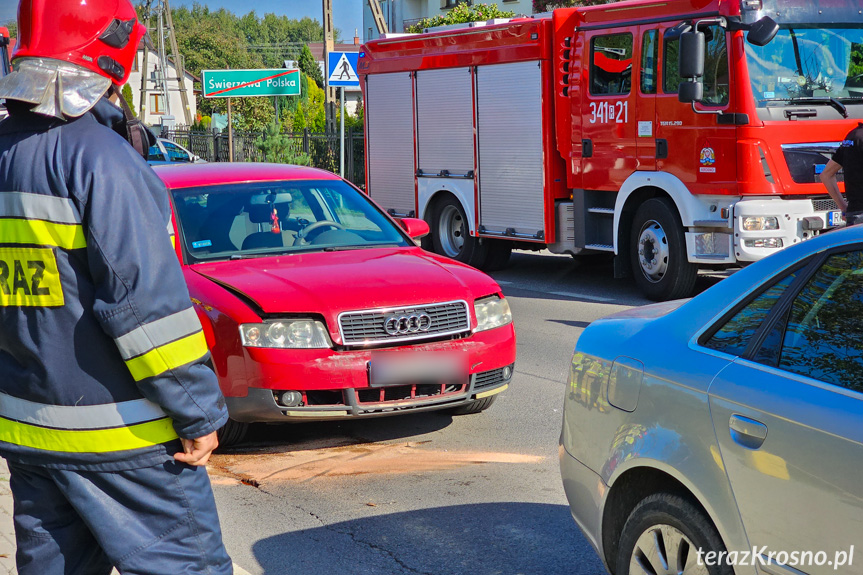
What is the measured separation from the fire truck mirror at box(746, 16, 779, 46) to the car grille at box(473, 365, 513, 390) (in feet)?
18.1

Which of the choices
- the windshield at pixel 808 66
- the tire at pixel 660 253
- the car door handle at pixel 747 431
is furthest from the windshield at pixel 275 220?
the windshield at pixel 808 66

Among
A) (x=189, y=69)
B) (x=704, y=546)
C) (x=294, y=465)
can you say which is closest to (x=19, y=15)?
(x=704, y=546)

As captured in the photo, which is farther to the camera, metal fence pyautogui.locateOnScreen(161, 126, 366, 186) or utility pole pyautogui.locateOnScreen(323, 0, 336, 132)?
metal fence pyautogui.locateOnScreen(161, 126, 366, 186)

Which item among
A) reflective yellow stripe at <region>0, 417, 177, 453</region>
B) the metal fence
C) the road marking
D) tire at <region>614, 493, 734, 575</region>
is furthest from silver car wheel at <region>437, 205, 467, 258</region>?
reflective yellow stripe at <region>0, 417, 177, 453</region>

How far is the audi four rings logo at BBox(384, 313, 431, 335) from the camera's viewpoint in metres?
5.77

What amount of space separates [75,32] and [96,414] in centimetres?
95

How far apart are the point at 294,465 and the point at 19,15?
139 inches

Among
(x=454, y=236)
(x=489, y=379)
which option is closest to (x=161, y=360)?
(x=489, y=379)

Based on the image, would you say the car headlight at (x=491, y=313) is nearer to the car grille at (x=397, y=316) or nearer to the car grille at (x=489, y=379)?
the car grille at (x=397, y=316)

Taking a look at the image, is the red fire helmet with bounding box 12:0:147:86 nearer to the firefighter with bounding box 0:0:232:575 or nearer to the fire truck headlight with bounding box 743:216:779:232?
the firefighter with bounding box 0:0:232:575

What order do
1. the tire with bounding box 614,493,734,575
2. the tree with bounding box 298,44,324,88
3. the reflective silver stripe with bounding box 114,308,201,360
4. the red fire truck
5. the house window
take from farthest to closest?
the tree with bounding box 298,44,324,88 → the house window → the red fire truck → the tire with bounding box 614,493,734,575 → the reflective silver stripe with bounding box 114,308,201,360

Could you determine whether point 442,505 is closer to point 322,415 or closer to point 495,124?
point 322,415

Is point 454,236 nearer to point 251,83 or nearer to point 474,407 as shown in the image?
point 474,407

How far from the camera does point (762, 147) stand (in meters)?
10.2
